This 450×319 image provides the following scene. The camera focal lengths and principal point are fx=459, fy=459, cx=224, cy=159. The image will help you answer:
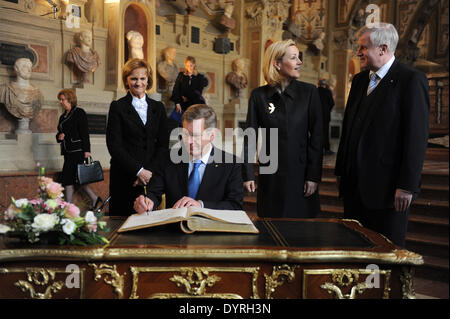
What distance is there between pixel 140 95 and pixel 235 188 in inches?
49.7

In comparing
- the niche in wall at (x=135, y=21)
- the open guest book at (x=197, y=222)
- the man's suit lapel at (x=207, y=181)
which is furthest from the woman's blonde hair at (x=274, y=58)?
the niche in wall at (x=135, y=21)

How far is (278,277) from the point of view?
1.72m

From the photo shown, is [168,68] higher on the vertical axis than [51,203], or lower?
higher

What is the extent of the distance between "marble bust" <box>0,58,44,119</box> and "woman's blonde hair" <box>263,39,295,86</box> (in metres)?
4.50

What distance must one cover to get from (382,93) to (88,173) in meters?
4.10

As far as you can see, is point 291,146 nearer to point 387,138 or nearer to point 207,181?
point 387,138

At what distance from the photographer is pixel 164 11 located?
9.52 meters

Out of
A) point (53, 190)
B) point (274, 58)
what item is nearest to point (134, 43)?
point (274, 58)

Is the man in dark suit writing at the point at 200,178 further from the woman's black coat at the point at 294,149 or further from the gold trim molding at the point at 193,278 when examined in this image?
the gold trim molding at the point at 193,278

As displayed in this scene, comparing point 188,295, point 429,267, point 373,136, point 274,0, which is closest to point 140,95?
point 373,136

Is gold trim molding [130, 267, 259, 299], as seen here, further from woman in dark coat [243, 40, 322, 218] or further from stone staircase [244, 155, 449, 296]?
stone staircase [244, 155, 449, 296]

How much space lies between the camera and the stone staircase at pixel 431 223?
4.69m

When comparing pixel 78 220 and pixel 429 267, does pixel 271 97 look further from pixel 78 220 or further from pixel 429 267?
pixel 429 267

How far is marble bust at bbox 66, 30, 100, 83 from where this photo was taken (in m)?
7.20
